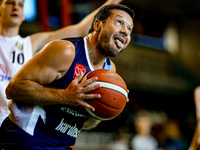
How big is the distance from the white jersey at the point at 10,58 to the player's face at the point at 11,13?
0.20 meters

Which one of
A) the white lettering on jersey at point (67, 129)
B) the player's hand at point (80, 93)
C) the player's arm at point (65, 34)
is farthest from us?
the player's arm at point (65, 34)

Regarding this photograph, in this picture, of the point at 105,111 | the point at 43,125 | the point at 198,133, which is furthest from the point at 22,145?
the point at 198,133

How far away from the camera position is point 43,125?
8.61 feet

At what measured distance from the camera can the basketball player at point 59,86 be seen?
237 cm

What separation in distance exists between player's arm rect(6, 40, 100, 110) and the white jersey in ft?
2.64

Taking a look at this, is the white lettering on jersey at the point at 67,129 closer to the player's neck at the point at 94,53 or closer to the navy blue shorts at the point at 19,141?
the navy blue shorts at the point at 19,141

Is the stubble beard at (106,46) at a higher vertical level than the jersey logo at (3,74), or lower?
higher

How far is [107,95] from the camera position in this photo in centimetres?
242

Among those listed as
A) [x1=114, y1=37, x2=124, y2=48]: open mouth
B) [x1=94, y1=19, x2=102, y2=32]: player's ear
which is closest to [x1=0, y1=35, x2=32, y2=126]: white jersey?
[x1=94, y1=19, x2=102, y2=32]: player's ear

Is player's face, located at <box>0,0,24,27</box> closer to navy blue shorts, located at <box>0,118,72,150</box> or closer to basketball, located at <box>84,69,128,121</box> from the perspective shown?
navy blue shorts, located at <box>0,118,72,150</box>

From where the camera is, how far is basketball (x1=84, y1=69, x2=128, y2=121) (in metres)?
2.41

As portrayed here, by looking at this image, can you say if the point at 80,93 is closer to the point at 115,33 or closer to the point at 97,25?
the point at 115,33

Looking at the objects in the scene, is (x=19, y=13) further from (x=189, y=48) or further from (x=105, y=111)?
(x=189, y=48)

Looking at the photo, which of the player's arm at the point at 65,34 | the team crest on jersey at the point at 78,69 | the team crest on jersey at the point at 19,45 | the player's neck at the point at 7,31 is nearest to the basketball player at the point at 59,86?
the team crest on jersey at the point at 78,69
